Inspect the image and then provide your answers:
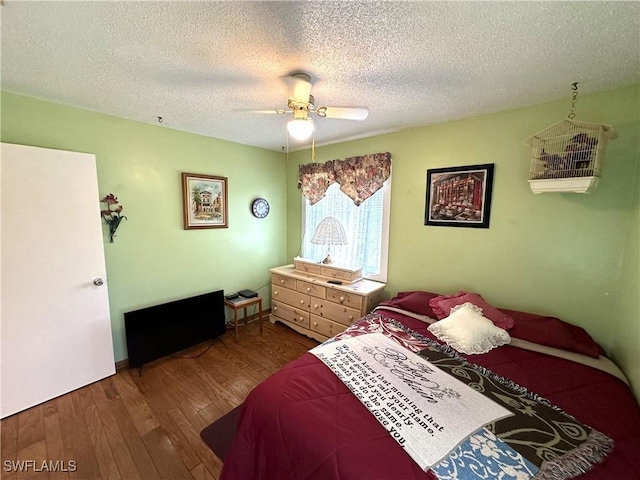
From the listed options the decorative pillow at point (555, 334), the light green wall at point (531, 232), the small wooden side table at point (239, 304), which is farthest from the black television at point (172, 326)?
the decorative pillow at point (555, 334)

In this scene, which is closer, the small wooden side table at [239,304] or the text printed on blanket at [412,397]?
the text printed on blanket at [412,397]

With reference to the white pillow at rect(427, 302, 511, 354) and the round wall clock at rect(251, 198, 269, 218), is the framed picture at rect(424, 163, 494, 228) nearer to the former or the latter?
the white pillow at rect(427, 302, 511, 354)

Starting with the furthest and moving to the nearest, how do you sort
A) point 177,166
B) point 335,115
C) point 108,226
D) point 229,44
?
1. point 177,166
2. point 108,226
3. point 335,115
4. point 229,44

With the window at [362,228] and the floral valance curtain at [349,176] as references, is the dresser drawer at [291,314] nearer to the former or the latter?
the window at [362,228]

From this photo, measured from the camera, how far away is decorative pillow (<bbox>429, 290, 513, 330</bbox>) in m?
1.82

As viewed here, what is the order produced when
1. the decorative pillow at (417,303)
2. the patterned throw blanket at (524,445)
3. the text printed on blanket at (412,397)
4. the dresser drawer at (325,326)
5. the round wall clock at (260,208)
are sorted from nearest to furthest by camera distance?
the patterned throw blanket at (524,445) → the text printed on blanket at (412,397) → the decorative pillow at (417,303) → the dresser drawer at (325,326) → the round wall clock at (260,208)

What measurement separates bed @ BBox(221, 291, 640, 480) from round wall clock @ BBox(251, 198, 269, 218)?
2.13m

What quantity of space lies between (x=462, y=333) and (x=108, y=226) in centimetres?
300

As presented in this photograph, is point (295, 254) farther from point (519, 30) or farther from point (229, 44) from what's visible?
point (519, 30)

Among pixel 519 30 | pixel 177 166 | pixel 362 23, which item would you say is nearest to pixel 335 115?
pixel 362 23

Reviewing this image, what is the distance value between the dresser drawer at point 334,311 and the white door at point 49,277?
196 centimetres

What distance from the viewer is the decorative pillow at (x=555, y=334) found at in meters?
1.59

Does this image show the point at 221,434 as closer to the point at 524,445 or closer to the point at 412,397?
the point at 412,397

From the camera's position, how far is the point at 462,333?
169 cm
